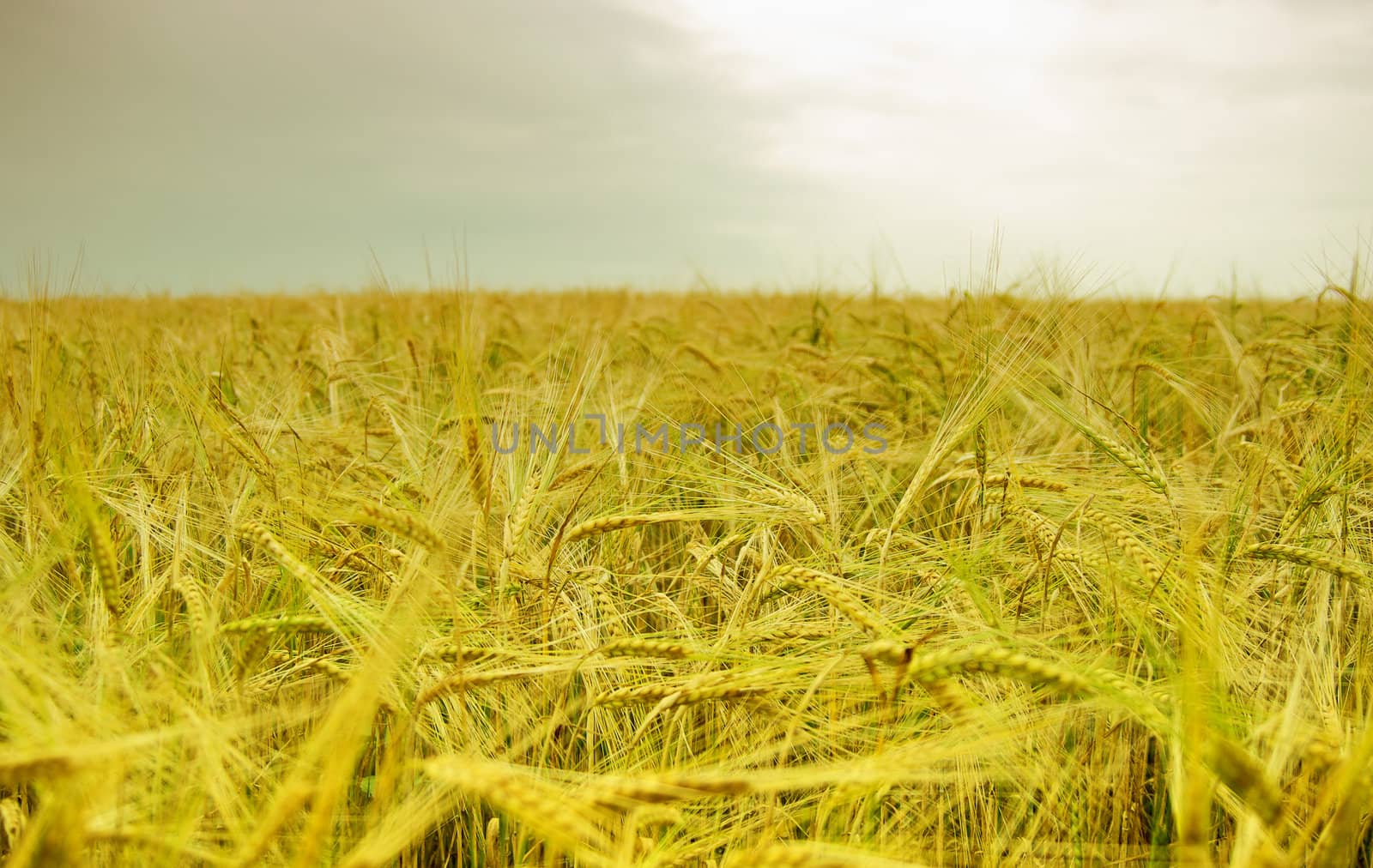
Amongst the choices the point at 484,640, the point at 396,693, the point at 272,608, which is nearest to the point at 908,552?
the point at 484,640

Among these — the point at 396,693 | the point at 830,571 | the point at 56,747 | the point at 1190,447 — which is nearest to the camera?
the point at 56,747

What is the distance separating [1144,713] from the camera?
743 mm

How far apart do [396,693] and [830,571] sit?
725 millimetres

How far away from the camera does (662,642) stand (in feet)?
2.90

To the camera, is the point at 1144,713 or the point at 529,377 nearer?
the point at 1144,713

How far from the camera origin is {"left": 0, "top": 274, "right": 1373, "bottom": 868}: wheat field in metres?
0.69

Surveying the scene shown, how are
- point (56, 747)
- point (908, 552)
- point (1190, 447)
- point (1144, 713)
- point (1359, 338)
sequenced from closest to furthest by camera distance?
1. point (56, 747)
2. point (1144, 713)
3. point (908, 552)
4. point (1359, 338)
5. point (1190, 447)

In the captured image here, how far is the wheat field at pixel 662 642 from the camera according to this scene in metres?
0.69

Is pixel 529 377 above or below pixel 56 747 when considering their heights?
above

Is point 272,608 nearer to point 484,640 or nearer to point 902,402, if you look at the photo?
point 484,640

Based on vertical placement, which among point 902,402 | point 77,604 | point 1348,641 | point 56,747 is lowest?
point 1348,641

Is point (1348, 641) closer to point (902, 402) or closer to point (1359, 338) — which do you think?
point (1359, 338)

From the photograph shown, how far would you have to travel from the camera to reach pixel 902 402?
256cm

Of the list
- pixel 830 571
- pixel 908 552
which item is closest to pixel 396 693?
pixel 830 571
